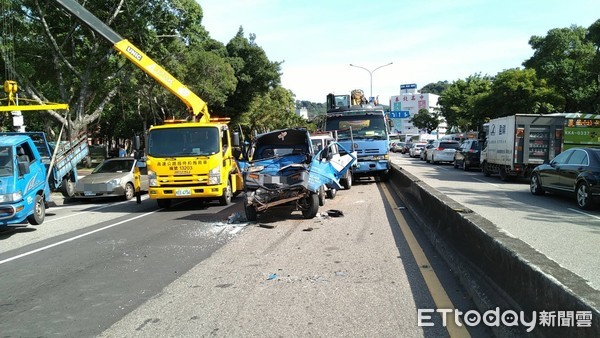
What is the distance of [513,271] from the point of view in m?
4.02

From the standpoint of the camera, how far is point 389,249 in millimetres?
7395

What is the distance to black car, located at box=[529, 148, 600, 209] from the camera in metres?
11.4

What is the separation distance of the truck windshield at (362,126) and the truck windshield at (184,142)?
24.1ft

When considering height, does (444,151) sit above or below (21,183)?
below

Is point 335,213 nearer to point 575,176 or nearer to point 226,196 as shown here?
point 226,196

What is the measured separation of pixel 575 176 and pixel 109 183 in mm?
13526

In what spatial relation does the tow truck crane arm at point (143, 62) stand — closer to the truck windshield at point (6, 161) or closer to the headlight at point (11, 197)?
the truck windshield at point (6, 161)

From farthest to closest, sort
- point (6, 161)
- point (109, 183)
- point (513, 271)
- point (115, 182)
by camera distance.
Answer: point (115, 182) < point (109, 183) < point (6, 161) < point (513, 271)

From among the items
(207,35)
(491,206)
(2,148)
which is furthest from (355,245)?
(207,35)

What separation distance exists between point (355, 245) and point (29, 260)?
5204mm

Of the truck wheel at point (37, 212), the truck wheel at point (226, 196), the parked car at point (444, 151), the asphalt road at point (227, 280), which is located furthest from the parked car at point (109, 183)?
the parked car at point (444, 151)

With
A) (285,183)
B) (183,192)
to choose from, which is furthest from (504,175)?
(183,192)

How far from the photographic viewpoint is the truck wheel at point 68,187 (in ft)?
48.2

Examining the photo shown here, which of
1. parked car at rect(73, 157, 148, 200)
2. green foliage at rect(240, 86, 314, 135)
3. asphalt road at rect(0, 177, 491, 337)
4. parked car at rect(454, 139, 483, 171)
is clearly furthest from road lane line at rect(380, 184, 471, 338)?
green foliage at rect(240, 86, 314, 135)
